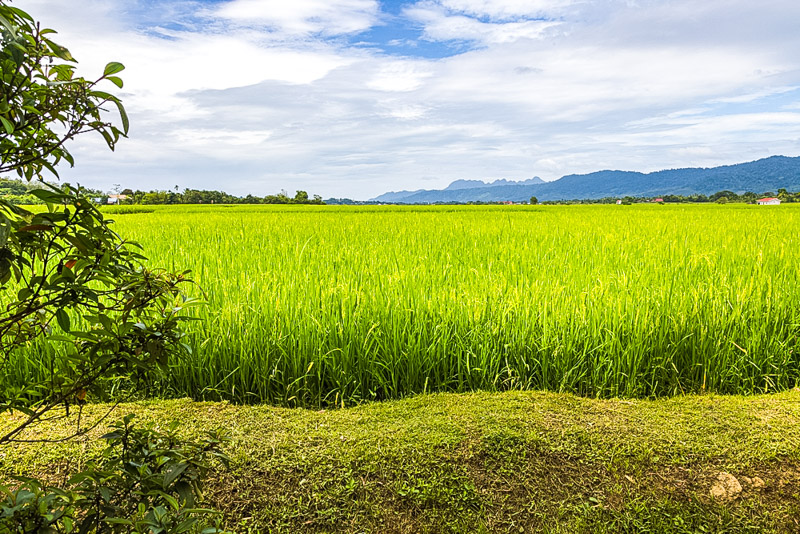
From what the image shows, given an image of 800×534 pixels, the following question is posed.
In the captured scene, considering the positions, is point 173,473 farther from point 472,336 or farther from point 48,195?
point 472,336

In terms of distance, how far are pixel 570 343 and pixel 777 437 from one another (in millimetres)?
911

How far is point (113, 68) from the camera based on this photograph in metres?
0.84

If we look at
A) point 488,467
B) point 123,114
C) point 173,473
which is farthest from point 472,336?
A: point 123,114

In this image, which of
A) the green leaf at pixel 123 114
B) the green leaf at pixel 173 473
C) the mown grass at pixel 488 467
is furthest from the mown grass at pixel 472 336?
the green leaf at pixel 123 114

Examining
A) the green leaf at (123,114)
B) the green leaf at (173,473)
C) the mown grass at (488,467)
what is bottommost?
the mown grass at (488,467)

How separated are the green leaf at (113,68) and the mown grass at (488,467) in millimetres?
1298

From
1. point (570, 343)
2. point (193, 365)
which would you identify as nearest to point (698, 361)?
point (570, 343)

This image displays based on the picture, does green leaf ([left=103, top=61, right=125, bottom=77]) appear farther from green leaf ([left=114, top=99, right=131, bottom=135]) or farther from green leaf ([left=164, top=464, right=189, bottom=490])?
green leaf ([left=164, top=464, right=189, bottom=490])

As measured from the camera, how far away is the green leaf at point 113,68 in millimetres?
836

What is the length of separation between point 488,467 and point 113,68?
1.58 metres

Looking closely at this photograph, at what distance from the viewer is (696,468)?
5.84 feet

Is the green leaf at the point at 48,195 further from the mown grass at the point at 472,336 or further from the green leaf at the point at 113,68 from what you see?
the mown grass at the point at 472,336

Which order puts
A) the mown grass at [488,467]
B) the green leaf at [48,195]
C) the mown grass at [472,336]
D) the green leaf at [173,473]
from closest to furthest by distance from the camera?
the green leaf at [48,195], the green leaf at [173,473], the mown grass at [488,467], the mown grass at [472,336]

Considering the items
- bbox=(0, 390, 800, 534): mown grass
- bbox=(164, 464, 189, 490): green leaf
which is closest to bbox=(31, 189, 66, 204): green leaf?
bbox=(164, 464, 189, 490): green leaf
